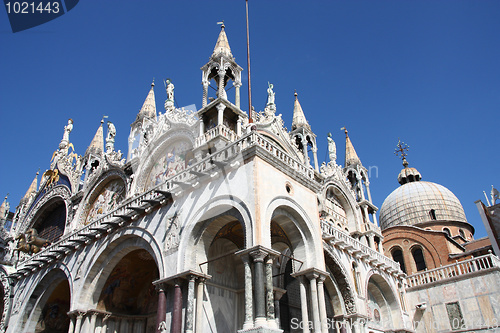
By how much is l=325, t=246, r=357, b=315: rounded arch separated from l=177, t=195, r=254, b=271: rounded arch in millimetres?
5644

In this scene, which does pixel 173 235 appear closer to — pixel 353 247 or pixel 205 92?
pixel 353 247

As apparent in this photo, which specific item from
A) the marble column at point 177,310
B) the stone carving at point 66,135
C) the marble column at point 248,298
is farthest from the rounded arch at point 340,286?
the stone carving at point 66,135

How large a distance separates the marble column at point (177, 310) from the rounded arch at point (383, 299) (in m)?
9.94

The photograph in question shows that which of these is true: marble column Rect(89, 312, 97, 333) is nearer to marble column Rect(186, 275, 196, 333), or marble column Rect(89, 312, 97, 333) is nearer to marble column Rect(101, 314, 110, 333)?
marble column Rect(101, 314, 110, 333)

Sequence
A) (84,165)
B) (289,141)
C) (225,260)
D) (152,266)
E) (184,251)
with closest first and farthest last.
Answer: (184,251)
(225,260)
(152,266)
(289,141)
(84,165)

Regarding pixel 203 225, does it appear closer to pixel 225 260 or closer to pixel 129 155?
pixel 225 260

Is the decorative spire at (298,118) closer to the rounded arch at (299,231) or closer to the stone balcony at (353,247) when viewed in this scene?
the stone balcony at (353,247)

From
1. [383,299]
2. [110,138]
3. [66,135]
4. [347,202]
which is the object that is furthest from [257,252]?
[66,135]

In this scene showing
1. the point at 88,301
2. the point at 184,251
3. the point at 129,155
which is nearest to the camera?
the point at 184,251

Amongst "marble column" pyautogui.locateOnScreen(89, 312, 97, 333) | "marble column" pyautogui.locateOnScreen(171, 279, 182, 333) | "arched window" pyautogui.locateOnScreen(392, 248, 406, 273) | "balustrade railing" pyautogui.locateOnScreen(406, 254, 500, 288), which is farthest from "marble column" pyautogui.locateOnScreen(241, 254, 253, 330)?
"arched window" pyautogui.locateOnScreen(392, 248, 406, 273)

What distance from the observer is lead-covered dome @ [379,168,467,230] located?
38750mm

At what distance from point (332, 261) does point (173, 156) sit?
28.7ft

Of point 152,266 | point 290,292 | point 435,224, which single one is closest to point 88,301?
point 152,266

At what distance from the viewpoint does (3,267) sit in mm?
22938
